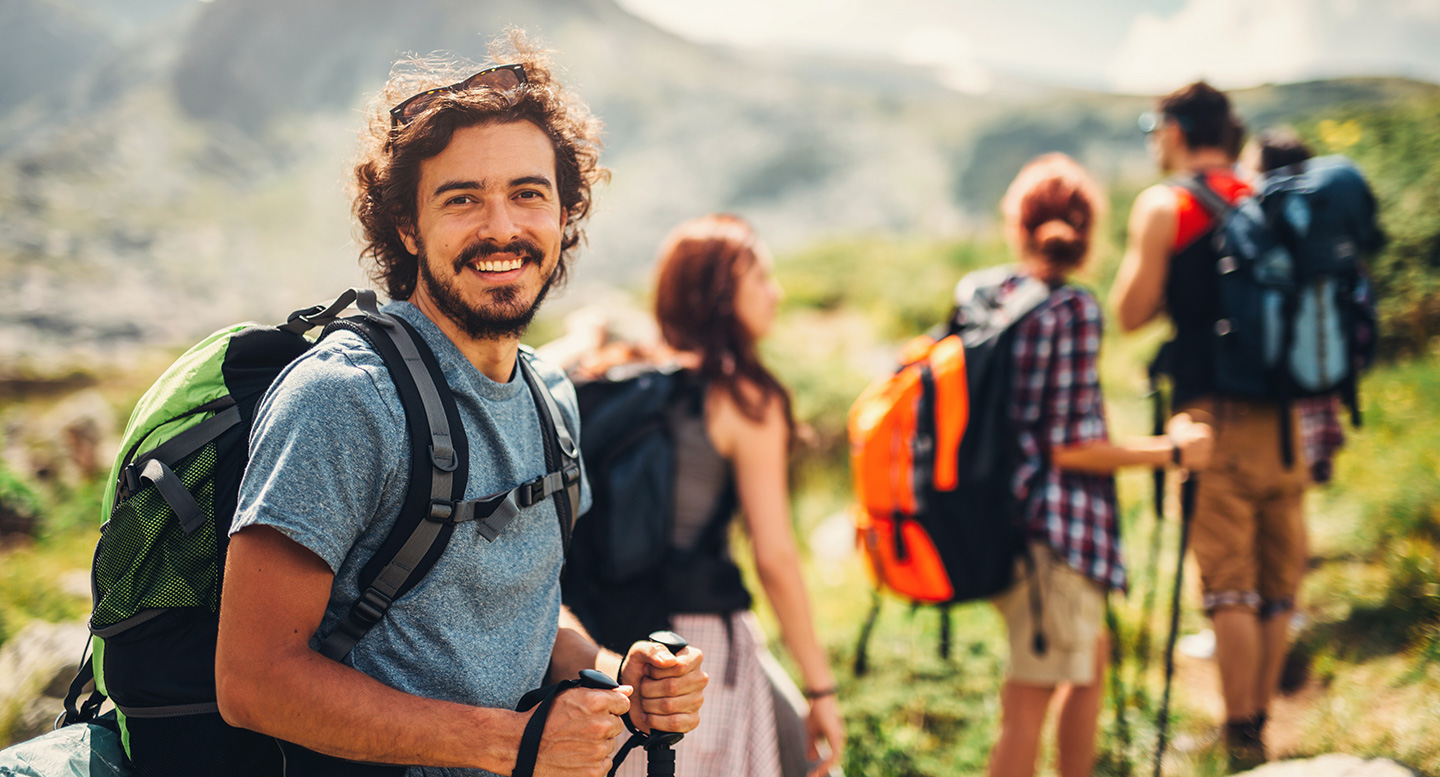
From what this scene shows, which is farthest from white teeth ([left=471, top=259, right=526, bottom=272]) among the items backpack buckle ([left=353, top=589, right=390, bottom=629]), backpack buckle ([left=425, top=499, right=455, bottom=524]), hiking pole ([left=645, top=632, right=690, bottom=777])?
hiking pole ([left=645, top=632, right=690, bottom=777])

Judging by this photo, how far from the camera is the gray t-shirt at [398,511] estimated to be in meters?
1.00

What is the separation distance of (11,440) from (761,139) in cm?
2639

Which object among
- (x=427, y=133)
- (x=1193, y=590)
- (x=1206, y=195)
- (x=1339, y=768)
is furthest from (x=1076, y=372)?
(x=1193, y=590)

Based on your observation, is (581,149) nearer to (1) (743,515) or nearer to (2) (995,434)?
(1) (743,515)

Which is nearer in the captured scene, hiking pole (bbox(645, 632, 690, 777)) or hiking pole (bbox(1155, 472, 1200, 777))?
hiking pole (bbox(645, 632, 690, 777))

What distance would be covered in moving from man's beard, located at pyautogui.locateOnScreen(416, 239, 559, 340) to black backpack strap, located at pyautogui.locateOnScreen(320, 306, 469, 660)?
0.13m

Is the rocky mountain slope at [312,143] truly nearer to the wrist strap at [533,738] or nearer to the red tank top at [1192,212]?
the red tank top at [1192,212]

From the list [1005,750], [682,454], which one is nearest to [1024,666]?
[1005,750]

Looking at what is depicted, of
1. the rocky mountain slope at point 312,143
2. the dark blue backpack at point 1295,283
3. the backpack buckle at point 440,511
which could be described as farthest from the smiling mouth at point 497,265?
the rocky mountain slope at point 312,143

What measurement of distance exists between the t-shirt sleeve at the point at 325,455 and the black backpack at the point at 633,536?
108cm

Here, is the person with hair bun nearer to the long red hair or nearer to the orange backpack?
the orange backpack

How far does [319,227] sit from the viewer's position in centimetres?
2636

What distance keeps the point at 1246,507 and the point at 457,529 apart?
295 cm

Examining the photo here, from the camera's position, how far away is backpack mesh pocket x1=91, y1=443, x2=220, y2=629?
1098mm
